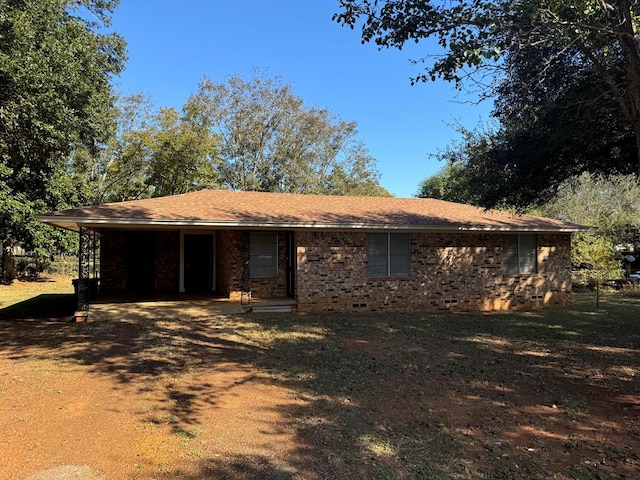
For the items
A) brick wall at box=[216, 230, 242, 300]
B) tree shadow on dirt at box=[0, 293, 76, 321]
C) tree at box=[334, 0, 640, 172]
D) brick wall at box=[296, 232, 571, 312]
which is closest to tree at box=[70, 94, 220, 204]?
tree shadow on dirt at box=[0, 293, 76, 321]

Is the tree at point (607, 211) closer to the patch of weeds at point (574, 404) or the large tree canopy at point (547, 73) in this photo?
the large tree canopy at point (547, 73)

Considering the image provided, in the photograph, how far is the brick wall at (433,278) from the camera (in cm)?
1165

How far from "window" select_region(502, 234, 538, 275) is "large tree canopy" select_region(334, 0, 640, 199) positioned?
70.3 inches

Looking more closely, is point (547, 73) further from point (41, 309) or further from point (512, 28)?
point (41, 309)

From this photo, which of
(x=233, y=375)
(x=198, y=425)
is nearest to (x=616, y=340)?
(x=233, y=375)

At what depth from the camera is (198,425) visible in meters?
4.34

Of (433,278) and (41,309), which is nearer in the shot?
(433,278)

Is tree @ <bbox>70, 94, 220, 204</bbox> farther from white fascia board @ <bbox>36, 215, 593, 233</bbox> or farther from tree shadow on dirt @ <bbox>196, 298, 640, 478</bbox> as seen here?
tree shadow on dirt @ <bbox>196, 298, 640, 478</bbox>

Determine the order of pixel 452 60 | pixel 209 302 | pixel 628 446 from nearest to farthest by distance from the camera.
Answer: pixel 628 446 < pixel 452 60 < pixel 209 302

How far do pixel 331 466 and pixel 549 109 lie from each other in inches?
333

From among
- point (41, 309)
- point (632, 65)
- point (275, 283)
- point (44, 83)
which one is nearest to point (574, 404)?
point (632, 65)

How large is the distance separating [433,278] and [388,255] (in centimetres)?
151

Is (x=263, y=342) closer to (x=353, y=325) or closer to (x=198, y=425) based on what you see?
(x=353, y=325)

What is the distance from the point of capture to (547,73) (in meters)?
8.81
